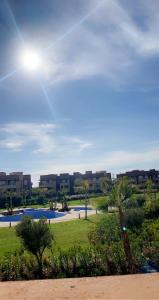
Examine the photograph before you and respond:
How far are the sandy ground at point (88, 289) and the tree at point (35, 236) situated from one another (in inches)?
126

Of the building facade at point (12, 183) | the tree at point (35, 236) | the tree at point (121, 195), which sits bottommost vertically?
the tree at point (35, 236)

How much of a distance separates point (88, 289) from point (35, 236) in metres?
5.89

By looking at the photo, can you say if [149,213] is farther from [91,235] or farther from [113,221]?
[91,235]

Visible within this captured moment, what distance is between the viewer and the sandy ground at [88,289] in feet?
41.0

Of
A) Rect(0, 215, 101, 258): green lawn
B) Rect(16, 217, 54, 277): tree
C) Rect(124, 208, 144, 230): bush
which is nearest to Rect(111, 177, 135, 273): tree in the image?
Rect(16, 217, 54, 277): tree

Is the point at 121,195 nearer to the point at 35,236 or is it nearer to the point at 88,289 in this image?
the point at 35,236

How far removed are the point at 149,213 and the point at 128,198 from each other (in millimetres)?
14987

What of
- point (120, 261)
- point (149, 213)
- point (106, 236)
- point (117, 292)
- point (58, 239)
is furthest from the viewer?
point (149, 213)

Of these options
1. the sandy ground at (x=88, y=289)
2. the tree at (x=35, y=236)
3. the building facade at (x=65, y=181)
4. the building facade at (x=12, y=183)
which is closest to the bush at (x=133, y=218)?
the tree at (x=35, y=236)

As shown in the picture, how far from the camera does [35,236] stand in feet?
61.1

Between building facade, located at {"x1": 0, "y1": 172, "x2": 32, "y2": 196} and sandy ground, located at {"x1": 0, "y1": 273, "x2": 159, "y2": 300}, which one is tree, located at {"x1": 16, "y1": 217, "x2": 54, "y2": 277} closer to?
sandy ground, located at {"x1": 0, "y1": 273, "x2": 159, "y2": 300}

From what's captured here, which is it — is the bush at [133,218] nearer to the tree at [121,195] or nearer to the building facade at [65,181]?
the tree at [121,195]

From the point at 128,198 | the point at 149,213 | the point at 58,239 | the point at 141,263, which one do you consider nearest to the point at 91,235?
the point at 58,239

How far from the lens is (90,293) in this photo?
→ 507 inches
